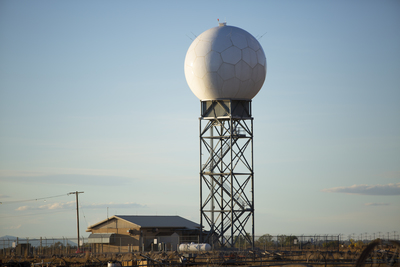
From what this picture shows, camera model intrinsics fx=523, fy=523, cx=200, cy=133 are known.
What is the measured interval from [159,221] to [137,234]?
4515 mm

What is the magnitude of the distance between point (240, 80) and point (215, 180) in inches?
332

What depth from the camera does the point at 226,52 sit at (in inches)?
1660

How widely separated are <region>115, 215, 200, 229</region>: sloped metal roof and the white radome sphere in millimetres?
13723

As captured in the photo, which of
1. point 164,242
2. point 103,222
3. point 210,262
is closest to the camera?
point 210,262

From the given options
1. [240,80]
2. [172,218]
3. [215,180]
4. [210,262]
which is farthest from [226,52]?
[172,218]

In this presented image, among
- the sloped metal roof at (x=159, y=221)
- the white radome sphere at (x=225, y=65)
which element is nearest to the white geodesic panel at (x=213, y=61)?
the white radome sphere at (x=225, y=65)

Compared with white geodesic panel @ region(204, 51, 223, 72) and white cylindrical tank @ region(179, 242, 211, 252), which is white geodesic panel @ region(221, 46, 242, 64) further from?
white cylindrical tank @ region(179, 242, 211, 252)

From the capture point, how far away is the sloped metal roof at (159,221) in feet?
163

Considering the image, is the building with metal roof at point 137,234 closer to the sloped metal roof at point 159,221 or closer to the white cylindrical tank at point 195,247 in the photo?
the sloped metal roof at point 159,221

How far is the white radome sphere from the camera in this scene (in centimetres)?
4219

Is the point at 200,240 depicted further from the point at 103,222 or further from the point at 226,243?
the point at 103,222

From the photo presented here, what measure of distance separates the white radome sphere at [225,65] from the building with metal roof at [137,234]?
13.6 metres

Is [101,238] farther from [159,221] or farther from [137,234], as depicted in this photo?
[159,221]

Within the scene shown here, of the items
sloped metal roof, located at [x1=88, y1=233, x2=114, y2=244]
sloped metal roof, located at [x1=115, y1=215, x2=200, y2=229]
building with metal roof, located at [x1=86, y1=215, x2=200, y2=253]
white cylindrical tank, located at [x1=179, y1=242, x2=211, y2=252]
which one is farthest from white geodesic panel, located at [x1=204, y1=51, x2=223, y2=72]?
sloped metal roof, located at [x1=88, y1=233, x2=114, y2=244]
